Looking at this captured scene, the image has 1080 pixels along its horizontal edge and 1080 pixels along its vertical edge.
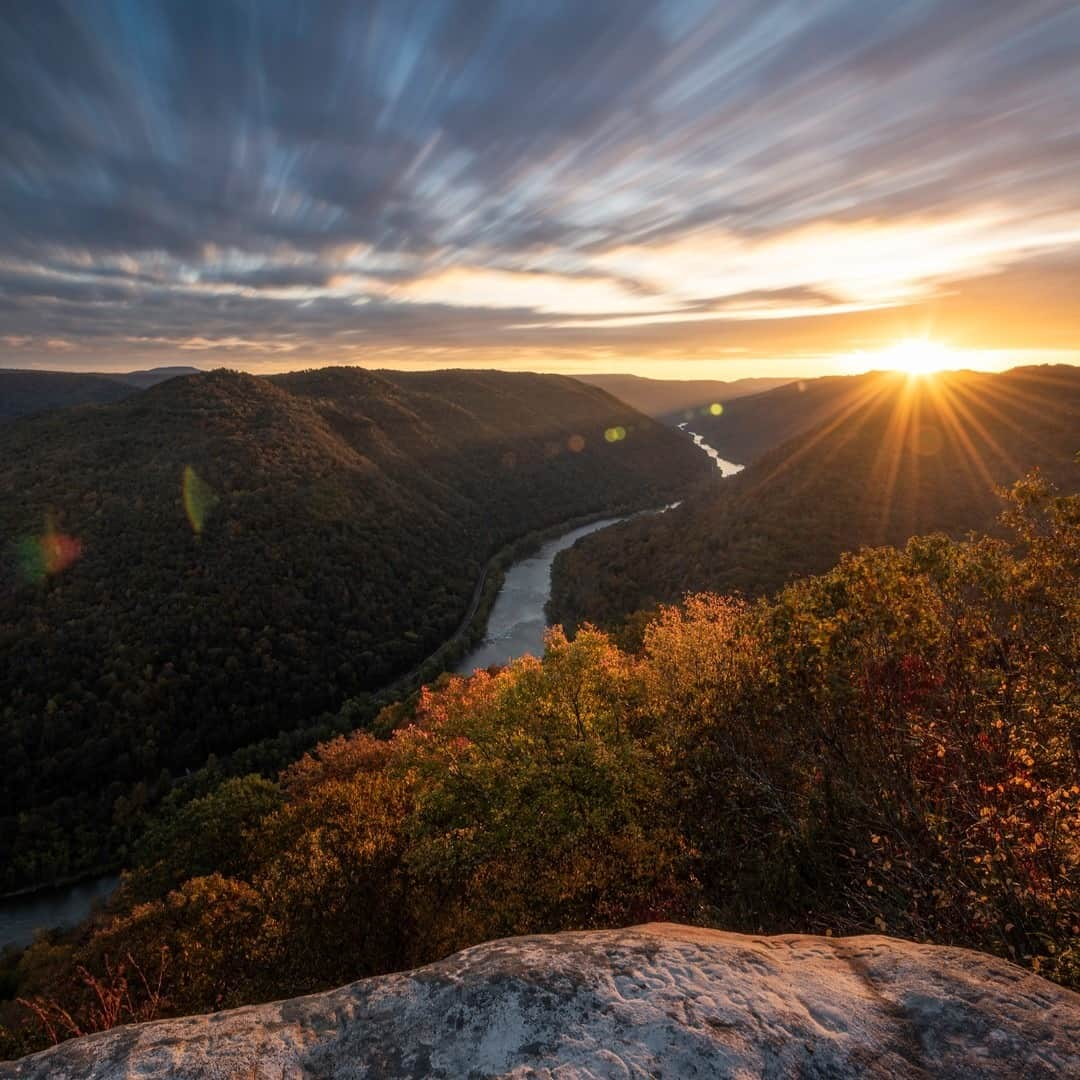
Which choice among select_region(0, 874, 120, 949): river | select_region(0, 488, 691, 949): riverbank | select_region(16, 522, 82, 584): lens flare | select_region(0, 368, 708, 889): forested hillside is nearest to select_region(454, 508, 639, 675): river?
select_region(0, 488, 691, 949): riverbank

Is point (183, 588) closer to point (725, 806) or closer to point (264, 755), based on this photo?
point (264, 755)

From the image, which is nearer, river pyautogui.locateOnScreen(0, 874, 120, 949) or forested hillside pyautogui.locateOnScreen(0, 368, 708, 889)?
river pyautogui.locateOnScreen(0, 874, 120, 949)

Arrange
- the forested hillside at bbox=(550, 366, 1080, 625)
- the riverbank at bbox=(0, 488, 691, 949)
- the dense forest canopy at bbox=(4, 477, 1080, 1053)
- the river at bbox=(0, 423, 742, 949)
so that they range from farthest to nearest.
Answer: the forested hillside at bbox=(550, 366, 1080, 625) < the riverbank at bbox=(0, 488, 691, 949) < the river at bbox=(0, 423, 742, 949) < the dense forest canopy at bbox=(4, 477, 1080, 1053)

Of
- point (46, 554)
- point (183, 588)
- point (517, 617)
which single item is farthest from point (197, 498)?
point (517, 617)

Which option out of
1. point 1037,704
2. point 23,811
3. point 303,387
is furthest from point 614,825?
point 303,387

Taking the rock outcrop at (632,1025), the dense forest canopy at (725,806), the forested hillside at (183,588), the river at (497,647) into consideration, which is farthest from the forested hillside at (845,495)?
the rock outcrop at (632,1025)

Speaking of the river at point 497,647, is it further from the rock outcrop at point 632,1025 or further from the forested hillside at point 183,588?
the rock outcrop at point 632,1025

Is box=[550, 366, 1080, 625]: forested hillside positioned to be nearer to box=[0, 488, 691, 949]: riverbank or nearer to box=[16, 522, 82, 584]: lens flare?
box=[0, 488, 691, 949]: riverbank
